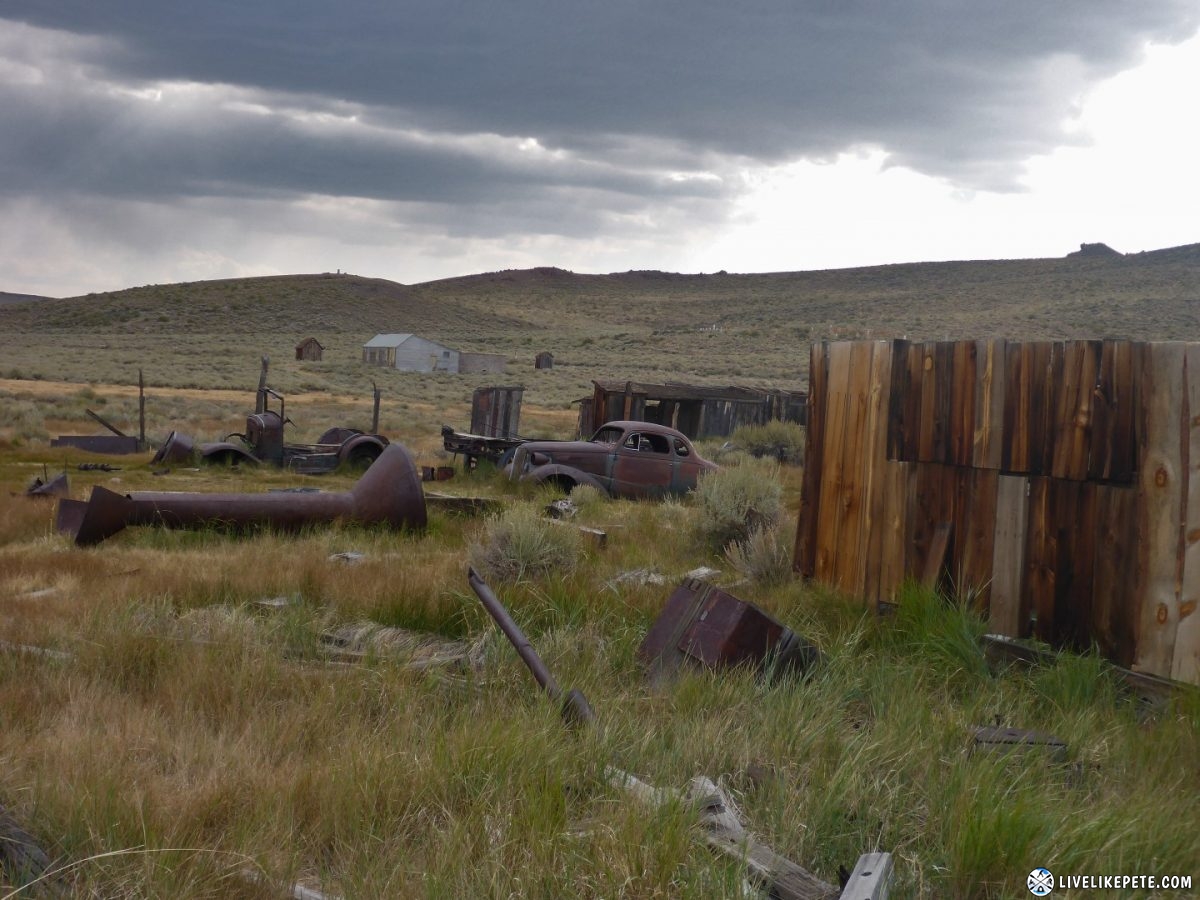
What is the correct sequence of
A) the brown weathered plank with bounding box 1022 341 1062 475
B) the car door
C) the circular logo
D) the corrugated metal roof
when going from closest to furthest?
1. the circular logo
2. the brown weathered plank with bounding box 1022 341 1062 475
3. the car door
4. the corrugated metal roof

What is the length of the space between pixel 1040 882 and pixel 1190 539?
114 inches

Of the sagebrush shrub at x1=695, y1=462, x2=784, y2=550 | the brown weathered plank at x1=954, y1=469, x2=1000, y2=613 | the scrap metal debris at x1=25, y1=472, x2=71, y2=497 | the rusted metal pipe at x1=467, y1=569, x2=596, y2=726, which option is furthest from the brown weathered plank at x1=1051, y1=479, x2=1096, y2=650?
the scrap metal debris at x1=25, y1=472, x2=71, y2=497

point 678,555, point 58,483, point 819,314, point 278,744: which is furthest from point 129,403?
point 819,314

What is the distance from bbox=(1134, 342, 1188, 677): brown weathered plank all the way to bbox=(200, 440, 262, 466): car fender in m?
15.9

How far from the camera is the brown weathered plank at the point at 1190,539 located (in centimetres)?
541

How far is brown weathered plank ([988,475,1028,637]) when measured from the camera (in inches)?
250

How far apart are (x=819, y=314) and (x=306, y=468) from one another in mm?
80089

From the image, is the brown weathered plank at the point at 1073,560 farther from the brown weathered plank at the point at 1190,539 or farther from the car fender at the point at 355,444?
the car fender at the point at 355,444

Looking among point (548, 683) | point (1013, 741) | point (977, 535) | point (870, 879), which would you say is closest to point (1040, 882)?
point (870, 879)

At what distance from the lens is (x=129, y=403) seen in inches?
1399

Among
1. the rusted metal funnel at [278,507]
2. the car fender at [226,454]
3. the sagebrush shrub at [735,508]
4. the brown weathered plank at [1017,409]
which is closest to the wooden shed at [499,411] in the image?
the car fender at [226,454]

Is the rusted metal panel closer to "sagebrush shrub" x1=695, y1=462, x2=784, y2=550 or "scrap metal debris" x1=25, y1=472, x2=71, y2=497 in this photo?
"scrap metal debris" x1=25, y1=472, x2=71, y2=497

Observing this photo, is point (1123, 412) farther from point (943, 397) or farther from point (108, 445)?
point (108, 445)

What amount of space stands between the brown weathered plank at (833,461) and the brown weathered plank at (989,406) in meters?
1.25
